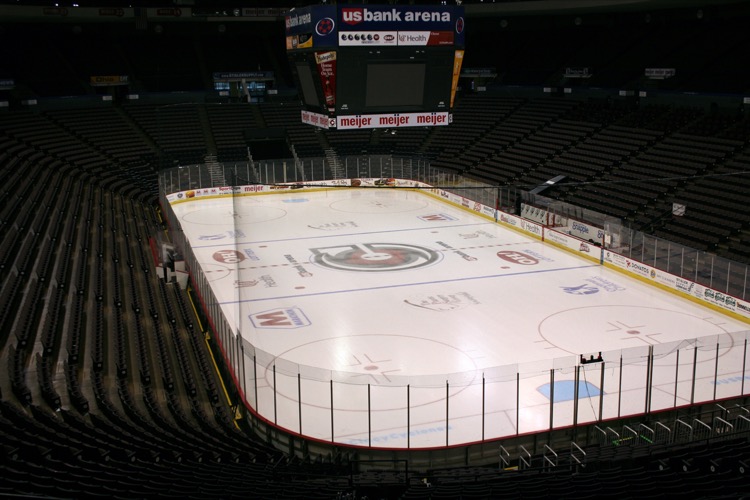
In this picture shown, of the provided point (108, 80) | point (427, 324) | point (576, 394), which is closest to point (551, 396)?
point (576, 394)

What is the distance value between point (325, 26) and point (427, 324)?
8150mm

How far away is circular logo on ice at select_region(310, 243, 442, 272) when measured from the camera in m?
26.5

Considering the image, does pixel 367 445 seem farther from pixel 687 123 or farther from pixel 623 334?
pixel 687 123

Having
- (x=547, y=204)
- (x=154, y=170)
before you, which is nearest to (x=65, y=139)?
(x=154, y=170)

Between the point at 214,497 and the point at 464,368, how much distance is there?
384 inches

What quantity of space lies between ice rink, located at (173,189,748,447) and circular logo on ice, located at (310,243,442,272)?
11 centimetres

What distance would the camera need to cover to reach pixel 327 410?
13648 mm

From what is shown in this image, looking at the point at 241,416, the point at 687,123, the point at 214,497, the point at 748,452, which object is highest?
the point at 687,123

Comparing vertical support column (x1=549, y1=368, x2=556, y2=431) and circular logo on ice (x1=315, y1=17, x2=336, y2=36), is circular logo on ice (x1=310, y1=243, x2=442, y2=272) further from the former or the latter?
vertical support column (x1=549, y1=368, x2=556, y2=431)

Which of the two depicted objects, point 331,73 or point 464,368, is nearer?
point 464,368

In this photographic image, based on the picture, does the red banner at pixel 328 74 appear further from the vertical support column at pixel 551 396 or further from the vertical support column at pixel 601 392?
the vertical support column at pixel 601 392

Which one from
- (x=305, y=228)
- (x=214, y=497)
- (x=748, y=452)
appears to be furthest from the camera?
(x=305, y=228)

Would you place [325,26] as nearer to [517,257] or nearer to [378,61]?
[378,61]

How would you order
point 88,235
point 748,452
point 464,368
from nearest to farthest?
point 748,452 → point 464,368 → point 88,235
